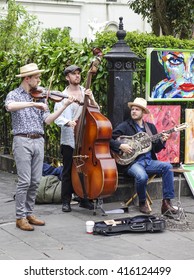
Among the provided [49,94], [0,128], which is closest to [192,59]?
[49,94]

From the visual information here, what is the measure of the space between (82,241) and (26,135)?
132cm

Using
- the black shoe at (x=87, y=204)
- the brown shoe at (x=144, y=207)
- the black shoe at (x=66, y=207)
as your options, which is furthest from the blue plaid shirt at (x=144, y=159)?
the black shoe at (x=66, y=207)

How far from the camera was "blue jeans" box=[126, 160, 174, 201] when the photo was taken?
775 centimetres

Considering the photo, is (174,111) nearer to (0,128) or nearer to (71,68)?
(71,68)

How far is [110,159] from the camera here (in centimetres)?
752

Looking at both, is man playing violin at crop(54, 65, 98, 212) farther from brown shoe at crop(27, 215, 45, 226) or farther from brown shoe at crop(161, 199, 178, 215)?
brown shoe at crop(161, 199, 178, 215)

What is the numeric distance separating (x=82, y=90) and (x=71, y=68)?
1.17 ft

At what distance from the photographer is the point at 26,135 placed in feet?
22.7

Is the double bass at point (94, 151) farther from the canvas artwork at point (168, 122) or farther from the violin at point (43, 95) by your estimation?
the canvas artwork at point (168, 122)

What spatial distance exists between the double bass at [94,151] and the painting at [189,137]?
6.74 ft

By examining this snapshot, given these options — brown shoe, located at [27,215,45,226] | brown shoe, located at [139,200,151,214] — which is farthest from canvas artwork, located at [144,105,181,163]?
brown shoe, located at [27,215,45,226]

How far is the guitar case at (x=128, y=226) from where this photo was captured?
6871mm

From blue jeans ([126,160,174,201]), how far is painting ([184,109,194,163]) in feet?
4.77
